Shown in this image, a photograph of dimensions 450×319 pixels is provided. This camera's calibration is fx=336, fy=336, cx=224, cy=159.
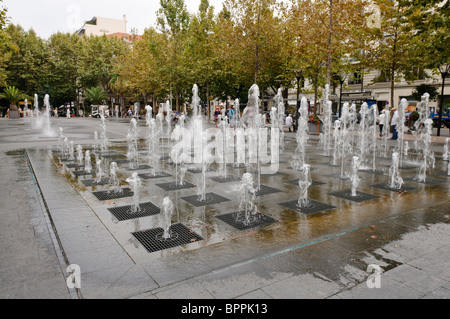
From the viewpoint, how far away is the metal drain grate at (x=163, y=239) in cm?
432

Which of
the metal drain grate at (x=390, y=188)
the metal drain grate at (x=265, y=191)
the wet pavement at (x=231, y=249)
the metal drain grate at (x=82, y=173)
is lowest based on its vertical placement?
the wet pavement at (x=231, y=249)

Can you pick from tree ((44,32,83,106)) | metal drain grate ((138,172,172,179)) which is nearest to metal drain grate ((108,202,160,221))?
metal drain grate ((138,172,172,179))

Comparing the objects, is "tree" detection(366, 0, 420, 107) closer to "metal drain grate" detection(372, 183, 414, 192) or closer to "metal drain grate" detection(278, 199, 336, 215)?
"metal drain grate" detection(372, 183, 414, 192)

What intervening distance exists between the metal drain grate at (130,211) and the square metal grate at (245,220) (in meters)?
1.16

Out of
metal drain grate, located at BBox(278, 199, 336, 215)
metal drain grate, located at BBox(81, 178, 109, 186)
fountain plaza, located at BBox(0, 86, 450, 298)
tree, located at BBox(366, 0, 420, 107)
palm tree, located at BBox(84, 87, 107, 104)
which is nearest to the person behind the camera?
fountain plaza, located at BBox(0, 86, 450, 298)

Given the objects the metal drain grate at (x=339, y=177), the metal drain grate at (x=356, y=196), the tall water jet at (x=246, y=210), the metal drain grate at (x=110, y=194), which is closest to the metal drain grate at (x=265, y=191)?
the tall water jet at (x=246, y=210)

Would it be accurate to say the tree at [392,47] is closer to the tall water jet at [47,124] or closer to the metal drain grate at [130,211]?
the metal drain grate at [130,211]

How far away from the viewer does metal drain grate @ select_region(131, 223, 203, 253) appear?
14.2ft

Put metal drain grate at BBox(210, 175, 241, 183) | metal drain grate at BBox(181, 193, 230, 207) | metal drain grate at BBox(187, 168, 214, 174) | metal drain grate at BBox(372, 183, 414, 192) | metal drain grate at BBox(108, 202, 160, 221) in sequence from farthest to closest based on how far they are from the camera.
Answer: metal drain grate at BBox(187, 168, 214, 174)
metal drain grate at BBox(210, 175, 241, 183)
metal drain grate at BBox(372, 183, 414, 192)
metal drain grate at BBox(181, 193, 230, 207)
metal drain grate at BBox(108, 202, 160, 221)

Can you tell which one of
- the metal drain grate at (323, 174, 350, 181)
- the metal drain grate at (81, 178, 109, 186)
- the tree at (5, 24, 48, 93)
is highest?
the tree at (5, 24, 48, 93)

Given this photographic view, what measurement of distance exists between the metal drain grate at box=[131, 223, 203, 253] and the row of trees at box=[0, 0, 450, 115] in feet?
43.9

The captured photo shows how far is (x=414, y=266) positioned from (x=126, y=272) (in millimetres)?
3176

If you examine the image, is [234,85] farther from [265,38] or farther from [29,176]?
[29,176]

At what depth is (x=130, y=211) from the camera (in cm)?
570
